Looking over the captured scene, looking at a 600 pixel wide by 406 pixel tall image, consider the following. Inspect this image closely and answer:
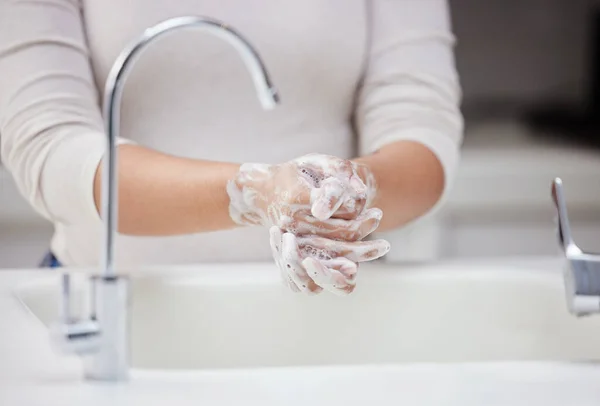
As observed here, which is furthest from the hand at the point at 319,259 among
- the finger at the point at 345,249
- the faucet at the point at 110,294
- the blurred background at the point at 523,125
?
the blurred background at the point at 523,125

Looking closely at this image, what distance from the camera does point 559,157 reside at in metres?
1.29

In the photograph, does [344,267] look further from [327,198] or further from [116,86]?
[116,86]

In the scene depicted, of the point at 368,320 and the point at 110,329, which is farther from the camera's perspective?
the point at 368,320

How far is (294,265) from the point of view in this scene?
1.85 ft

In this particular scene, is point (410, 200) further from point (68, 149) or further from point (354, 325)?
point (68, 149)

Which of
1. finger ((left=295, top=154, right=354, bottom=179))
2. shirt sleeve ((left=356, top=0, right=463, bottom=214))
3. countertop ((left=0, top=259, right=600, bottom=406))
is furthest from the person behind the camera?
shirt sleeve ((left=356, top=0, right=463, bottom=214))

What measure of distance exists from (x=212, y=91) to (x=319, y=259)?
1.25 feet

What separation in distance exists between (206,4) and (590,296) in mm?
543

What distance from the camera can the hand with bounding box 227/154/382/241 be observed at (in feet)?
1.95

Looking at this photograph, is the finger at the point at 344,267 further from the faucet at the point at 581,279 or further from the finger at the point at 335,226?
the faucet at the point at 581,279

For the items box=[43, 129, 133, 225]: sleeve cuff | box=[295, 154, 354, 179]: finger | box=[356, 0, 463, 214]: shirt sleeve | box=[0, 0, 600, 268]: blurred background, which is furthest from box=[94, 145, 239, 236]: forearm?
box=[0, 0, 600, 268]: blurred background

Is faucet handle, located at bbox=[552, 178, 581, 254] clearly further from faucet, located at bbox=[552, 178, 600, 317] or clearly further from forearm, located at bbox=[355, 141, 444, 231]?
forearm, located at bbox=[355, 141, 444, 231]

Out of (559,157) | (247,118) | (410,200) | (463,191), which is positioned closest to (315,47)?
(247,118)

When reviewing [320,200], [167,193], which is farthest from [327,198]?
[167,193]
